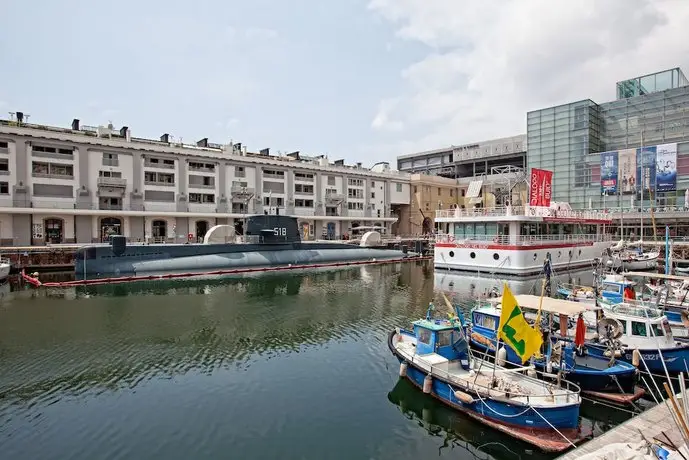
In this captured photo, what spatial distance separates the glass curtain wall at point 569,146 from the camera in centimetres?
7349

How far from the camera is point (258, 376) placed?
16781 millimetres

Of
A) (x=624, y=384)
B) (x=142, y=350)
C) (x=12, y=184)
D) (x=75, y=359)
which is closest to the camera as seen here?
(x=624, y=384)

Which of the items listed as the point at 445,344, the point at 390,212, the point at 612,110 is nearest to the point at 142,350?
the point at 445,344

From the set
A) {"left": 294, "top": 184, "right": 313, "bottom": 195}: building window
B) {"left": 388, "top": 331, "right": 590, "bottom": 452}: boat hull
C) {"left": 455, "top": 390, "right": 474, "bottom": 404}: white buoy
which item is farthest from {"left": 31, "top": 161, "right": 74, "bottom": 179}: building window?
{"left": 388, "top": 331, "right": 590, "bottom": 452}: boat hull

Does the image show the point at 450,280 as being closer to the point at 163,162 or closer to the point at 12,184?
the point at 163,162

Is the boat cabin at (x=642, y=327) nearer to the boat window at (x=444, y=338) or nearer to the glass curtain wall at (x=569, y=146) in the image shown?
the boat window at (x=444, y=338)

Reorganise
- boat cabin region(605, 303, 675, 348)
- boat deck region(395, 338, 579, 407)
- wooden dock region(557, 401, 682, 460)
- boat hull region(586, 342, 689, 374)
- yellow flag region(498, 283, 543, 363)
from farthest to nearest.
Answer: boat cabin region(605, 303, 675, 348), boat hull region(586, 342, 689, 374), yellow flag region(498, 283, 543, 363), boat deck region(395, 338, 579, 407), wooden dock region(557, 401, 682, 460)

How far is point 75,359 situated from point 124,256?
26.9 m

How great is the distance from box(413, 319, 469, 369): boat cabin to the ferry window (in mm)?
7016

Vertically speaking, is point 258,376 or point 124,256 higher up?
point 124,256

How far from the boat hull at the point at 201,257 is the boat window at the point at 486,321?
33.9 metres

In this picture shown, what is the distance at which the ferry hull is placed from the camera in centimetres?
4241

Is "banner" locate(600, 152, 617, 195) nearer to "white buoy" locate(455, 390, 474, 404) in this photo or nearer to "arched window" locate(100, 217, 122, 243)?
"white buoy" locate(455, 390, 474, 404)

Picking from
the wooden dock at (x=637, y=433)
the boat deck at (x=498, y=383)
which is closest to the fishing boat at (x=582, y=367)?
the boat deck at (x=498, y=383)
